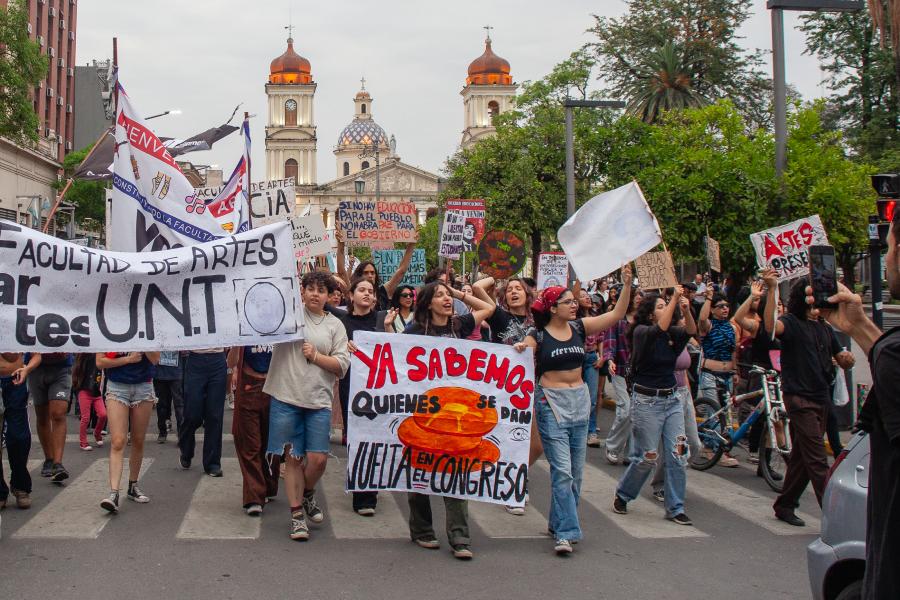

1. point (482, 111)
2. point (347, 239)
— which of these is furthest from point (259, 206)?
point (482, 111)

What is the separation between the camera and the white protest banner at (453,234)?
1634 cm

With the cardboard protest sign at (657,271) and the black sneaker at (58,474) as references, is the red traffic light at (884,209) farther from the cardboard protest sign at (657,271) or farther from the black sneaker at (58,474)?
the black sneaker at (58,474)

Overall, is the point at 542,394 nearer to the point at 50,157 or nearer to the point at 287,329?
the point at 287,329

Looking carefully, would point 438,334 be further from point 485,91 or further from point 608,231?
point 485,91

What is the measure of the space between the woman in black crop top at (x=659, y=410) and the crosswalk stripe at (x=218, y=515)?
286cm

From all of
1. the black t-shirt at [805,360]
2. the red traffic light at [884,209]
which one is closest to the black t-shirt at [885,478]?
the black t-shirt at [805,360]

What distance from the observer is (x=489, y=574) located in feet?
20.1

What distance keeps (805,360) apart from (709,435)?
2413 mm

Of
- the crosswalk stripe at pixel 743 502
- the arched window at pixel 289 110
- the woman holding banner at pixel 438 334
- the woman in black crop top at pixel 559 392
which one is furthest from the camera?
the arched window at pixel 289 110

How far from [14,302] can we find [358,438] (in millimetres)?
2351

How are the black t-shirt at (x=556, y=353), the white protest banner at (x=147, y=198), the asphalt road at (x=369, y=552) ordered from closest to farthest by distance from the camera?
1. the asphalt road at (x=369, y=552)
2. the black t-shirt at (x=556, y=353)
3. the white protest banner at (x=147, y=198)

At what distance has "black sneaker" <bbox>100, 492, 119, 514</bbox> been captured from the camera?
7344mm

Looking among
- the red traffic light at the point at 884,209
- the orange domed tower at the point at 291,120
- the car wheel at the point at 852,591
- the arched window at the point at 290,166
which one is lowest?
the car wheel at the point at 852,591

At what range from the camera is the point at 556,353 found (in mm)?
6848
